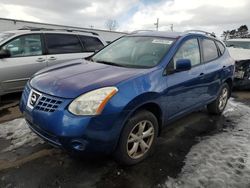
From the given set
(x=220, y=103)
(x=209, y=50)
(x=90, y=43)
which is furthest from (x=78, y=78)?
(x=90, y=43)

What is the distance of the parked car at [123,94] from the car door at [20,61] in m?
2.24

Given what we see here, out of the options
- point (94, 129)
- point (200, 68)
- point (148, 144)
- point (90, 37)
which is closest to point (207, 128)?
point (200, 68)

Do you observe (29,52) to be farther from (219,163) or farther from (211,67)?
(219,163)

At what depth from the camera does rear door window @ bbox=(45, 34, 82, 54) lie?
6289mm

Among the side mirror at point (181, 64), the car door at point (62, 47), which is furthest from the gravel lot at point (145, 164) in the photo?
the car door at point (62, 47)

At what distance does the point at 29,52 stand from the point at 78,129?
3.94m

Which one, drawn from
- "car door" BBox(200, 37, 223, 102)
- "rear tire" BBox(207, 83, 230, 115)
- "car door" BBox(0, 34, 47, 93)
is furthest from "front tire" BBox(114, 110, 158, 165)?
"car door" BBox(0, 34, 47, 93)

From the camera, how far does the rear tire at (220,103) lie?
5281mm

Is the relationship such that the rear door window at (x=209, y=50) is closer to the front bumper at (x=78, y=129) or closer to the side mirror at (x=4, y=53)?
the front bumper at (x=78, y=129)

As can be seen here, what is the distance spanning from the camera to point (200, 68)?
14.0ft

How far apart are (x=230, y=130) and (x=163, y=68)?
2.12 metres

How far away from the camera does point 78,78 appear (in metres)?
3.08

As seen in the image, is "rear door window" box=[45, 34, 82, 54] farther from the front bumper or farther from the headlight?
the headlight

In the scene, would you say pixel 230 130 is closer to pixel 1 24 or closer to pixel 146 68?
pixel 146 68
